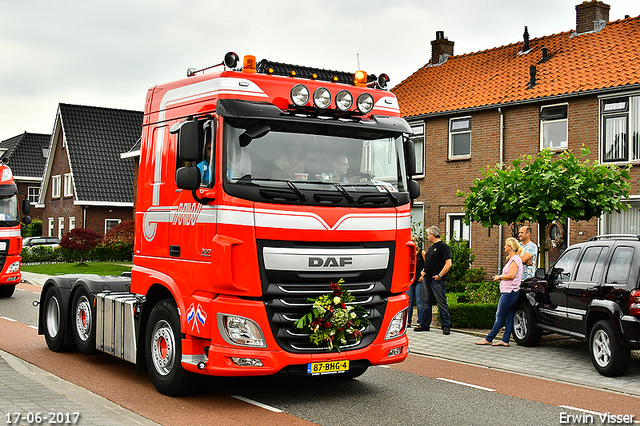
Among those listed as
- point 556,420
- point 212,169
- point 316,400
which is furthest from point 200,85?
point 556,420

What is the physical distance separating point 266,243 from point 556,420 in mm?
3372

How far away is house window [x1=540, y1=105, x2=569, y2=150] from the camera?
841 inches

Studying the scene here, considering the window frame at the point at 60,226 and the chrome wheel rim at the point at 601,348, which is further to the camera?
the window frame at the point at 60,226

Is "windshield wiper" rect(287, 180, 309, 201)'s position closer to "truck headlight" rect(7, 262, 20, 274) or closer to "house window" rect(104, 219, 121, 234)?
"truck headlight" rect(7, 262, 20, 274)

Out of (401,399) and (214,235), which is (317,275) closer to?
(214,235)

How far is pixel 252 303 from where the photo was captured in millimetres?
6930

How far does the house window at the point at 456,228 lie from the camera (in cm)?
2427

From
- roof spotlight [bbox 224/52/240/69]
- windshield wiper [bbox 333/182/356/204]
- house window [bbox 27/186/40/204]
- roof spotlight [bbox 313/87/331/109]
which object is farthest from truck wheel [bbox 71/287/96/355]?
house window [bbox 27/186/40/204]

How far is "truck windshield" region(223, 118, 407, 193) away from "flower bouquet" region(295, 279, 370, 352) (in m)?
1.15

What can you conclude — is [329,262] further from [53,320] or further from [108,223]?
[108,223]

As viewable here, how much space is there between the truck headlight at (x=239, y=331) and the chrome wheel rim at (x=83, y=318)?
11.4 ft

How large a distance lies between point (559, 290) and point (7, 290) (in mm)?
14743

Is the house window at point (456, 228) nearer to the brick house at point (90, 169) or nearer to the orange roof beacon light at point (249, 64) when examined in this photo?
the orange roof beacon light at point (249, 64)

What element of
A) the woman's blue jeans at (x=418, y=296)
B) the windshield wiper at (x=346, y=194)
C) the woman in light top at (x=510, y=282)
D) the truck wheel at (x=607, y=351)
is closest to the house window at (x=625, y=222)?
the woman's blue jeans at (x=418, y=296)
